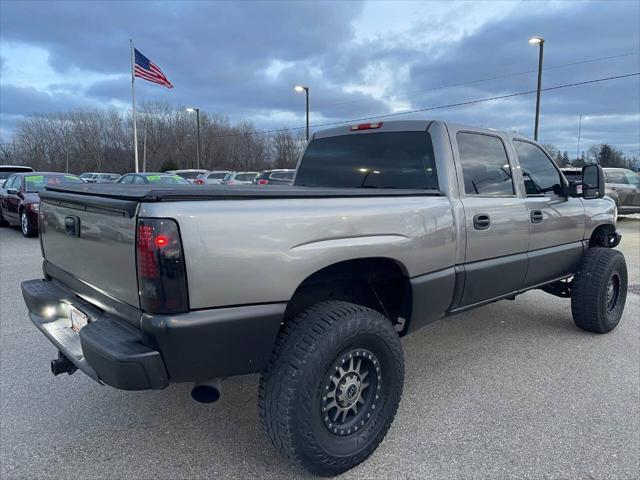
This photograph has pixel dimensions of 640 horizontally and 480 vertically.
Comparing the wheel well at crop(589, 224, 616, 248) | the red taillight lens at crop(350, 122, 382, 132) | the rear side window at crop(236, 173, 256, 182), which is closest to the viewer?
the red taillight lens at crop(350, 122, 382, 132)

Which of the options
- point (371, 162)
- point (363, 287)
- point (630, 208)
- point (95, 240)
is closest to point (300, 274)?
point (363, 287)

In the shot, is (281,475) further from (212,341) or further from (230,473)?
(212,341)

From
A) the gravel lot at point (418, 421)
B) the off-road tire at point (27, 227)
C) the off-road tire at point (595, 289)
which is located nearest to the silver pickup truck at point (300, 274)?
the gravel lot at point (418, 421)

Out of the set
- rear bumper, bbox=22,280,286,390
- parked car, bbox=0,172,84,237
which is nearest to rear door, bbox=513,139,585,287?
rear bumper, bbox=22,280,286,390

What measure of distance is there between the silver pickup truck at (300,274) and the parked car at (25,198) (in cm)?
887

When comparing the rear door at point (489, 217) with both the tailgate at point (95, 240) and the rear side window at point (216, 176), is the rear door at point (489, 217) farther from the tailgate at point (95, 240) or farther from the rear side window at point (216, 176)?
the rear side window at point (216, 176)

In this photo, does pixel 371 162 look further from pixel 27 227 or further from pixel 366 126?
pixel 27 227

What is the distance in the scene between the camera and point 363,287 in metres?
3.00

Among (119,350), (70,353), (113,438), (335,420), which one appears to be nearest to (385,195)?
(335,420)

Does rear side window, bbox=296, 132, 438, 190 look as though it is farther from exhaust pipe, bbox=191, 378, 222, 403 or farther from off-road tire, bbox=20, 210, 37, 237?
off-road tire, bbox=20, 210, 37, 237

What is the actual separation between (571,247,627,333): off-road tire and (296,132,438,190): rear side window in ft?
7.41

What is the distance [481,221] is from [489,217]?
0.11m

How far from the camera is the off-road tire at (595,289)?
4.38 metres

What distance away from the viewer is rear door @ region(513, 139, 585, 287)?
389 cm
